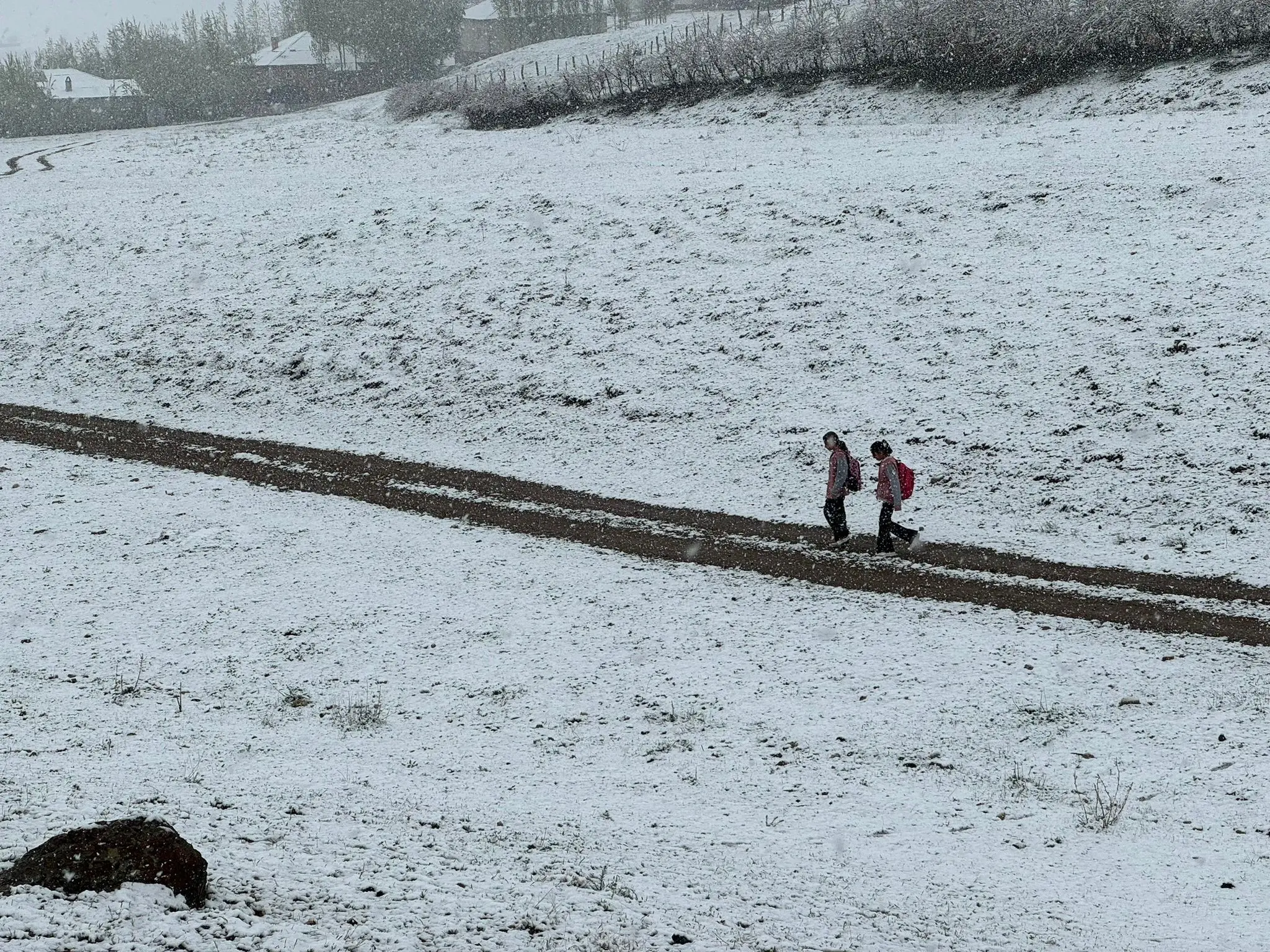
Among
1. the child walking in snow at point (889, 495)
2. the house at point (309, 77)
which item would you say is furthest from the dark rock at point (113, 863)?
the house at point (309, 77)

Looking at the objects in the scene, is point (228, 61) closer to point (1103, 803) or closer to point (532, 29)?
point (532, 29)

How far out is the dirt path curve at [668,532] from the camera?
12938 millimetres

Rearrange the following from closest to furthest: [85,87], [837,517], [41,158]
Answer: [837,517] → [41,158] → [85,87]

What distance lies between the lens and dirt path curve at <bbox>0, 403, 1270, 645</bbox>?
12938 millimetres

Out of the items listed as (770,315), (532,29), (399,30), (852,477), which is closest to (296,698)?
(852,477)

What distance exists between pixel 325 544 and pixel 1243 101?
103 feet

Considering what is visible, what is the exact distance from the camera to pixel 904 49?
150ft

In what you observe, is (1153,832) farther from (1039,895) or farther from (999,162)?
(999,162)

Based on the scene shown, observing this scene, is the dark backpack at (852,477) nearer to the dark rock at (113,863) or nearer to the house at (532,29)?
the dark rock at (113,863)

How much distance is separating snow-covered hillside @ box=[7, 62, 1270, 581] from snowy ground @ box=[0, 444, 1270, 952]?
4.37 metres

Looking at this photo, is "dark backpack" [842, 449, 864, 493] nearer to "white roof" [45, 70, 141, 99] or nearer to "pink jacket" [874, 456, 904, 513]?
"pink jacket" [874, 456, 904, 513]

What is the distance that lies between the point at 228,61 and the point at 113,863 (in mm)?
107325

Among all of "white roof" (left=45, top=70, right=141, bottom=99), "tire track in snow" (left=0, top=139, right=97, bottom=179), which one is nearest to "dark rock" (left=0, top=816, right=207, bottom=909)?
"tire track in snow" (left=0, top=139, right=97, bottom=179)

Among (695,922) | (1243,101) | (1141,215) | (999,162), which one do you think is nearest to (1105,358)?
(1141,215)
